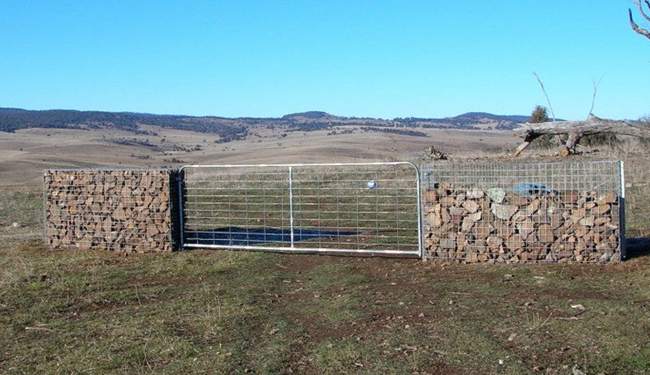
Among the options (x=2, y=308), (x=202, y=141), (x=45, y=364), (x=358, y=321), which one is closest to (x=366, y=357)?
(x=358, y=321)

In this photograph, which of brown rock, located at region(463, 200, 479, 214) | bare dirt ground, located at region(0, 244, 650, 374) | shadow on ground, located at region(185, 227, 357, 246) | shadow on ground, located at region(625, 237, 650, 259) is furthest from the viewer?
shadow on ground, located at region(185, 227, 357, 246)

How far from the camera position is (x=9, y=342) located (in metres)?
Answer: 8.12

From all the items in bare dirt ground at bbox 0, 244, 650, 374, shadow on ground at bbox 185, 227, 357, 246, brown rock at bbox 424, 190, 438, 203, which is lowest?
bare dirt ground at bbox 0, 244, 650, 374

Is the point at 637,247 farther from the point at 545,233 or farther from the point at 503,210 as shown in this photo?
the point at 503,210

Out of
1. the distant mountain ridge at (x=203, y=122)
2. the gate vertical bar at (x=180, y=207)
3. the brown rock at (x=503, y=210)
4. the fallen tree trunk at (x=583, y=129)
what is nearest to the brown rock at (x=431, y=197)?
the brown rock at (x=503, y=210)

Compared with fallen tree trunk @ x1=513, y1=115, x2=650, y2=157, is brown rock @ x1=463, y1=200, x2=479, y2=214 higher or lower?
lower

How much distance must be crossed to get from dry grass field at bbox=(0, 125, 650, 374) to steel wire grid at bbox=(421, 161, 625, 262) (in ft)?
1.19

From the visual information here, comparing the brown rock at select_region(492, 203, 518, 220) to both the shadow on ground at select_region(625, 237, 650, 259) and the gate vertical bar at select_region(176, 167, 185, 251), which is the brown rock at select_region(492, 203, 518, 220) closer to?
the shadow on ground at select_region(625, 237, 650, 259)

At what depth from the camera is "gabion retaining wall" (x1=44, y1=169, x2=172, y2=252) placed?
1409cm

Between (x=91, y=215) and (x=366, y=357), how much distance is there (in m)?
8.86

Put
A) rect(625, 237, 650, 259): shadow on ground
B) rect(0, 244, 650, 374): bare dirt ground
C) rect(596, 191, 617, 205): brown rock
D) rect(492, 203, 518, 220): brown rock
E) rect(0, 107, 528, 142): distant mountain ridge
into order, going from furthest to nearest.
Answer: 1. rect(0, 107, 528, 142): distant mountain ridge
2. rect(625, 237, 650, 259): shadow on ground
3. rect(492, 203, 518, 220): brown rock
4. rect(596, 191, 617, 205): brown rock
5. rect(0, 244, 650, 374): bare dirt ground

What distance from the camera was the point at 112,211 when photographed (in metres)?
14.3

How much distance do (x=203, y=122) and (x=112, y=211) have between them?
131 meters

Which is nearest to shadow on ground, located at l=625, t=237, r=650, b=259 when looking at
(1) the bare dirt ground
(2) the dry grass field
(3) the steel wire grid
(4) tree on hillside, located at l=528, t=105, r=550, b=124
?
(2) the dry grass field
